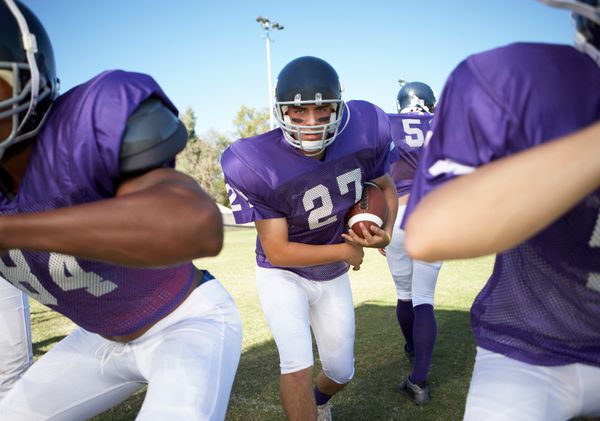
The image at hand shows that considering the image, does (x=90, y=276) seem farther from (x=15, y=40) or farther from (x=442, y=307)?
(x=442, y=307)

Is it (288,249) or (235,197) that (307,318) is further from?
(235,197)

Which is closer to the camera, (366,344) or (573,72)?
(573,72)

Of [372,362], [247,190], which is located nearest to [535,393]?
[247,190]

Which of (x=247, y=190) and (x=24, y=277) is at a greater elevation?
(x=24, y=277)

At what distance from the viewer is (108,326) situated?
1.74 metres

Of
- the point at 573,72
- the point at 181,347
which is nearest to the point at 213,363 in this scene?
the point at 181,347

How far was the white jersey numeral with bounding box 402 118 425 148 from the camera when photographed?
4.20 m

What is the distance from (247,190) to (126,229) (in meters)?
1.63

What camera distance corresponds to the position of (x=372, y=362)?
408cm

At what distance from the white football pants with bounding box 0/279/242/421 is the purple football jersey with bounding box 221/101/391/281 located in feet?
3.26

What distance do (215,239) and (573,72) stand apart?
0.90 m

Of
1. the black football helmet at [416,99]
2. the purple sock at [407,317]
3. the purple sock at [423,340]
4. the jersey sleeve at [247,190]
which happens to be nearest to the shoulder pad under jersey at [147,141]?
the jersey sleeve at [247,190]

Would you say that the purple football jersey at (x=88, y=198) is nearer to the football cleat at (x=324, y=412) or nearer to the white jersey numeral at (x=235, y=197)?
the white jersey numeral at (x=235, y=197)

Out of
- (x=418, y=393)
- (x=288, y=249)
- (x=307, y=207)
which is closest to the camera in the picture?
(x=288, y=249)
